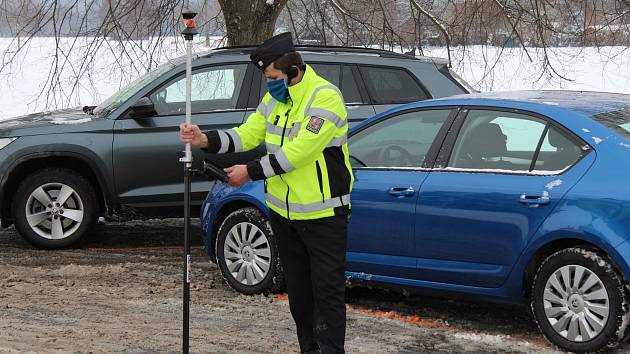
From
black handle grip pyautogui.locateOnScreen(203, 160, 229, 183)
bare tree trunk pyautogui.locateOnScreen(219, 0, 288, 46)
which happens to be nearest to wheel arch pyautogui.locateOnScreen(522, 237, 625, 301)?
black handle grip pyautogui.locateOnScreen(203, 160, 229, 183)

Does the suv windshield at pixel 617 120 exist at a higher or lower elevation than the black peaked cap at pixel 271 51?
lower

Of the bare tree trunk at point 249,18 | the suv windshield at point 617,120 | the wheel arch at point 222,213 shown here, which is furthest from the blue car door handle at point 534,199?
the bare tree trunk at point 249,18

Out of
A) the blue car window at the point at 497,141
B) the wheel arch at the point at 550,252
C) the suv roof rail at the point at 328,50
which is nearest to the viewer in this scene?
the wheel arch at the point at 550,252

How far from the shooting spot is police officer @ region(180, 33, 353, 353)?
448 cm

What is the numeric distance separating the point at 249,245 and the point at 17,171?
289 centimetres

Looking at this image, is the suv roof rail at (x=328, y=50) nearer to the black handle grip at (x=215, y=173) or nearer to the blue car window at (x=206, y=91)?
the blue car window at (x=206, y=91)

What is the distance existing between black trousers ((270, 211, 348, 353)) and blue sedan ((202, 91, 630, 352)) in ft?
4.30

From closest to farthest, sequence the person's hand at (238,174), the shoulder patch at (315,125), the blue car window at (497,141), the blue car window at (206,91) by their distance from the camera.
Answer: the shoulder patch at (315,125) < the person's hand at (238,174) < the blue car window at (497,141) < the blue car window at (206,91)

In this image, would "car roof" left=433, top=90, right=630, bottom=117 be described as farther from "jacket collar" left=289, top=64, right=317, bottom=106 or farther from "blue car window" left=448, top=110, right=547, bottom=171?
"jacket collar" left=289, top=64, right=317, bottom=106

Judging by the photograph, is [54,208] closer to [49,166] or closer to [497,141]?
[49,166]

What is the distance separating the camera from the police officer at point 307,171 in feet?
14.7

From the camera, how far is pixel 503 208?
5.56m

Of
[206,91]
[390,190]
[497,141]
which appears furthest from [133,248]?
[497,141]

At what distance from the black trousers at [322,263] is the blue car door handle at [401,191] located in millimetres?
1357
